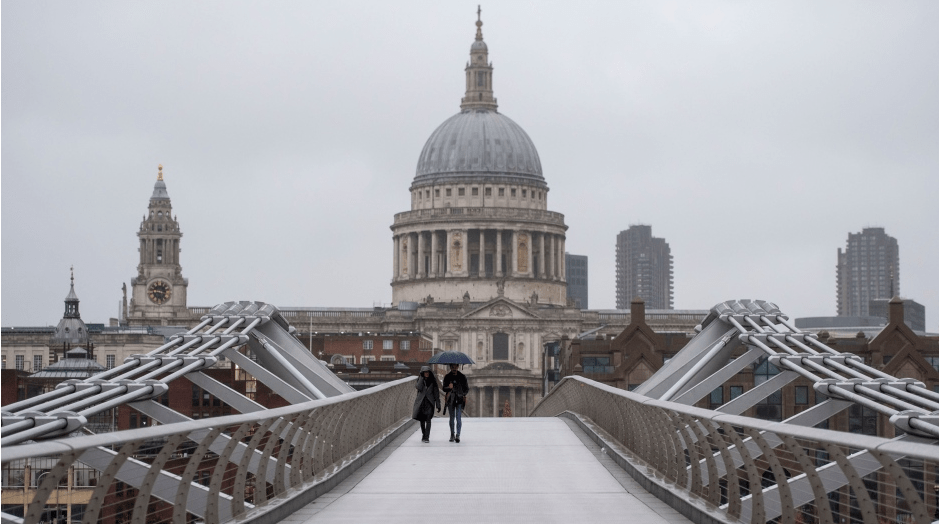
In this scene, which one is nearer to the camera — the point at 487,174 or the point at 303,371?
the point at 303,371

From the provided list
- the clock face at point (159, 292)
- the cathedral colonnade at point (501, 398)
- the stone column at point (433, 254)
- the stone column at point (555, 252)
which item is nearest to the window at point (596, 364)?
the cathedral colonnade at point (501, 398)

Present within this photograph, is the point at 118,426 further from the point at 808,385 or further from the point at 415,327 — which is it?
the point at 415,327

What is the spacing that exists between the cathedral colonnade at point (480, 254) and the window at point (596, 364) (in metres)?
83.0

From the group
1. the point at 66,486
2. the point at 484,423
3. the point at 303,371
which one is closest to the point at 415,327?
the point at 484,423

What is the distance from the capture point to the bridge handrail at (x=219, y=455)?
37.9ft

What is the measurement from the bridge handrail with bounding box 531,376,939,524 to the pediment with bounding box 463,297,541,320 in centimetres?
14642

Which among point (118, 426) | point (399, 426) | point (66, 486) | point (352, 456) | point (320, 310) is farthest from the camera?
point (320, 310)

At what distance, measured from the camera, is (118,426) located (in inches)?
3044

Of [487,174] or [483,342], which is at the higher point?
[487,174]

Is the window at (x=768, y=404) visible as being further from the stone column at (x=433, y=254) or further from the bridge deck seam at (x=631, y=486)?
the stone column at (x=433, y=254)

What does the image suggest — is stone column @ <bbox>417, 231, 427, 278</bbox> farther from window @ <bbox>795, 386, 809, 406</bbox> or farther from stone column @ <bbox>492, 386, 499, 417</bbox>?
window @ <bbox>795, 386, 809, 406</bbox>

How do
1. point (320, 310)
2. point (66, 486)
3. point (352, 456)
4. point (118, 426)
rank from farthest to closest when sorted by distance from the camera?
point (320, 310), point (118, 426), point (352, 456), point (66, 486)

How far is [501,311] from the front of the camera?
174 meters

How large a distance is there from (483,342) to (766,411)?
92197 millimetres
